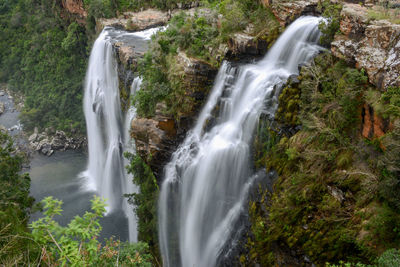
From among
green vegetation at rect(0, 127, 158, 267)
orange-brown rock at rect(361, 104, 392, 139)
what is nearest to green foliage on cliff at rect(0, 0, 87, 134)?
green vegetation at rect(0, 127, 158, 267)

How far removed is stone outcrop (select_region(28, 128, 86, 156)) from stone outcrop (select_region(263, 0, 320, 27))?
906 inches

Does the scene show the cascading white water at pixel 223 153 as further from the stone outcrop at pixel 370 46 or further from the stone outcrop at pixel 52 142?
the stone outcrop at pixel 52 142

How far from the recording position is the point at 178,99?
13.3 m

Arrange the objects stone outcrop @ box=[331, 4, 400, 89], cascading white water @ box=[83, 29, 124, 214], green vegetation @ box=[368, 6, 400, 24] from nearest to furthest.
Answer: stone outcrop @ box=[331, 4, 400, 89]
green vegetation @ box=[368, 6, 400, 24]
cascading white water @ box=[83, 29, 124, 214]

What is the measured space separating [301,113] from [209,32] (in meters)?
A: 7.00

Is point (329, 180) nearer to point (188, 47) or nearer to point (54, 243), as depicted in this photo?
point (54, 243)

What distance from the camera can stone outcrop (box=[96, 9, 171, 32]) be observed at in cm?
2477

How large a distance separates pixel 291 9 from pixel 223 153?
6882 mm

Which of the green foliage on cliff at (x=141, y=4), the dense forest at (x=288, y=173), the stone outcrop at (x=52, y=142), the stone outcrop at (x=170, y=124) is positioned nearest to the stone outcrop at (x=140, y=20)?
the green foliage on cliff at (x=141, y=4)

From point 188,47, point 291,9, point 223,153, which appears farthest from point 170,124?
point 291,9

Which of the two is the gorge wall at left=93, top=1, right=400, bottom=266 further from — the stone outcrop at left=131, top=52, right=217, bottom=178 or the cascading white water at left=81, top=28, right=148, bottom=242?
the cascading white water at left=81, top=28, right=148, bottom=242

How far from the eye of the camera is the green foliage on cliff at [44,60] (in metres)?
31.5

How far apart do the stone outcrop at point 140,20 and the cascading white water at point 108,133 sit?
206 centimetres

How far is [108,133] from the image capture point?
74.4 feet
